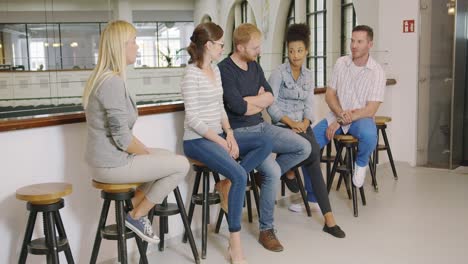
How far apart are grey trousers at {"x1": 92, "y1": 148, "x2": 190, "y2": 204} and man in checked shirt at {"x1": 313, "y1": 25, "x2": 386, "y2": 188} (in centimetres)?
170

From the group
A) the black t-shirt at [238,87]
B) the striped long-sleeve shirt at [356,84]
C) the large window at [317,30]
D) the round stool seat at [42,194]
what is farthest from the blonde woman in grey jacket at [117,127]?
the large window at [317,30]

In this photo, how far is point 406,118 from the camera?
17.5 feet

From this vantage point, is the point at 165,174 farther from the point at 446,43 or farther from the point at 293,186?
the point at 446,43

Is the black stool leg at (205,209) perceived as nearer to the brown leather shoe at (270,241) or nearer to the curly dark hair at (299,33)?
the brown leather shoe at (270,241)

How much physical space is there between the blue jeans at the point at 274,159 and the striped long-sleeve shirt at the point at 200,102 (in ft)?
0.81

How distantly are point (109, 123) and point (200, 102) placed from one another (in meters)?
0.68

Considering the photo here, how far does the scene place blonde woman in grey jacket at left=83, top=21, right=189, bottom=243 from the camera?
2.24m

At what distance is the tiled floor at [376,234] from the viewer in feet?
9.52

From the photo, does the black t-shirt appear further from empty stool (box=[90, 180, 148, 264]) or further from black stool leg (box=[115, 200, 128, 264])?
black stool leg (box=[115, 200, 128, 264])

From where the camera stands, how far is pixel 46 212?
211 centimetres

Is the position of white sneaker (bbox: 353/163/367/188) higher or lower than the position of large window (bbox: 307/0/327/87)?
lower

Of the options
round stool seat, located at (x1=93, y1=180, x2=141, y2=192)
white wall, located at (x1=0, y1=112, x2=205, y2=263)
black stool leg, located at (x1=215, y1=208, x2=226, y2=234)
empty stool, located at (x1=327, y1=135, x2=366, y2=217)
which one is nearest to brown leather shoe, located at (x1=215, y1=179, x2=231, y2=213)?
black stool leg, located at (x1=215, y1=208, x2=226, y2=234)

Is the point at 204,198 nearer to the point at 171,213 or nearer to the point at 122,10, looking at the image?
the point at 171,213

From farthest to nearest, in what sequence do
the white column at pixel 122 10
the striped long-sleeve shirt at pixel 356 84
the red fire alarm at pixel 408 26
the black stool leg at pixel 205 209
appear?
the white column at pixel 122 10, the red fire alarm at pixel 408 26, the striped long-sleeve shirt at pixel 356 84, the black stool leg at pixel 205 209
